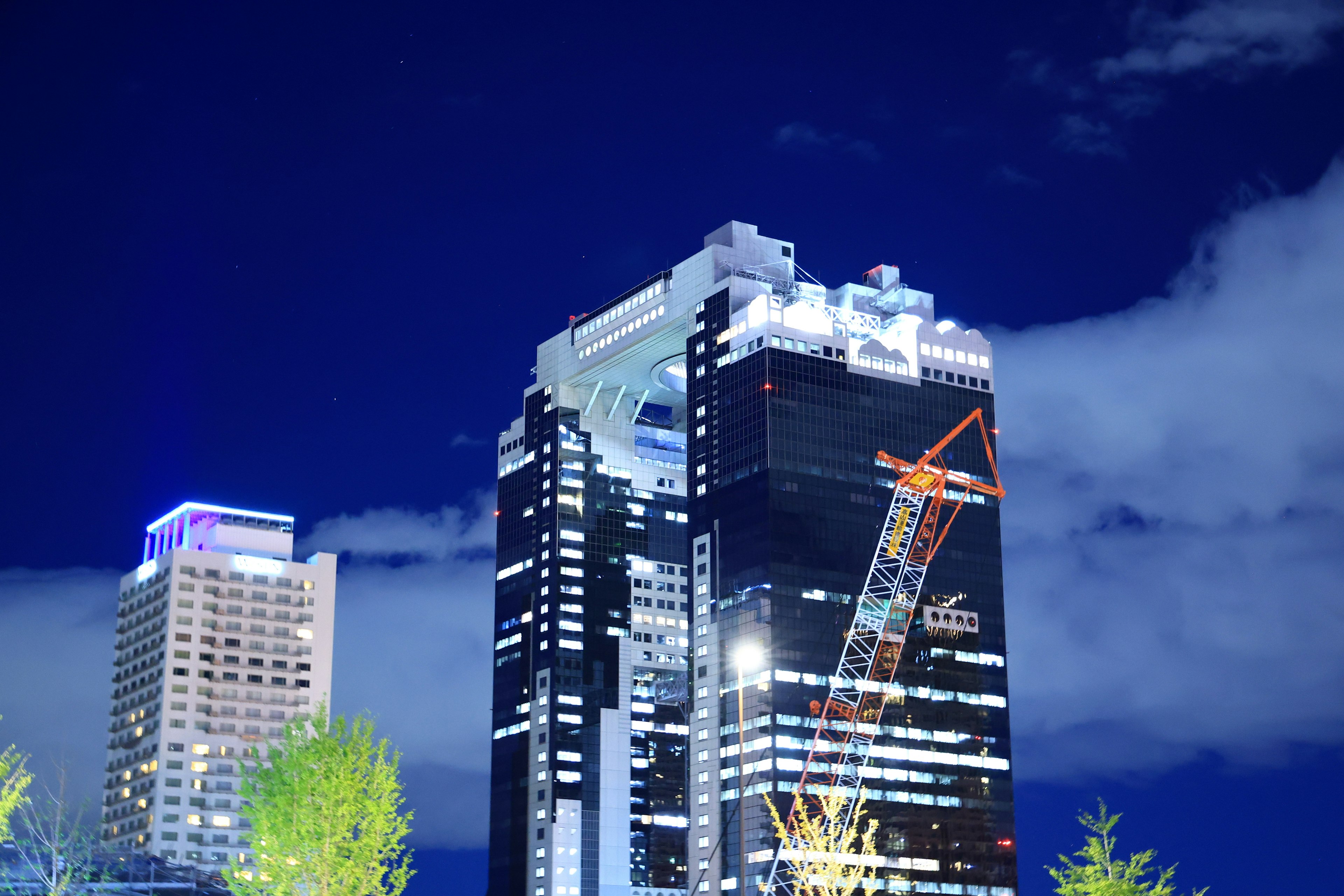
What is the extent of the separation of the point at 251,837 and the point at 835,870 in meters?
32.0

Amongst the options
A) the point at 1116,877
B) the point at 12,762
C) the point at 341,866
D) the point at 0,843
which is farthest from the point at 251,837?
the point at 1116,877

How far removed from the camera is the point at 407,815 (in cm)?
9356

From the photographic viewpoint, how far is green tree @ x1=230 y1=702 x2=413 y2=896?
90.6 m

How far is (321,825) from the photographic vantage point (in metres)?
91.2

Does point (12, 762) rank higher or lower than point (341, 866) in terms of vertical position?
higher

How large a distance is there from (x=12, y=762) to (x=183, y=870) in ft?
69.6

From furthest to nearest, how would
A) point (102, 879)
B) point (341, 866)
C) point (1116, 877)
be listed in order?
point (1116, 877)
point (102, 879)
point (341, 866)

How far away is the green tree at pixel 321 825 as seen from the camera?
90562 mm

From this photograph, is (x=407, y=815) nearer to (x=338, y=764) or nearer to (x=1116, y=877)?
(x=338, y=764)

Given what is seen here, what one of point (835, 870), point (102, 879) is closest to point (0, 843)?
point (102, 879)

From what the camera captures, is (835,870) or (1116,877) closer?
(835,870)

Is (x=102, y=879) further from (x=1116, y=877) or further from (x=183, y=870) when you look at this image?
(x=1116, y=877)

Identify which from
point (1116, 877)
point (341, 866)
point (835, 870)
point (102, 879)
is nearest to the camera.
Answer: point (341, 866)

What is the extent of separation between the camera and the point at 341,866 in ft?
297
